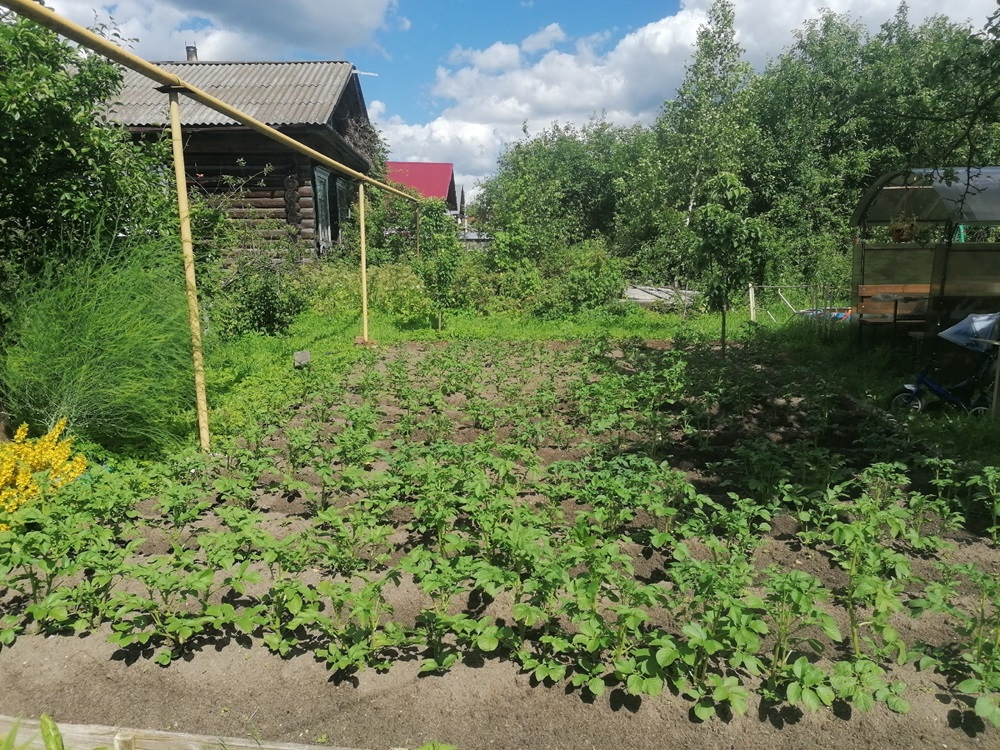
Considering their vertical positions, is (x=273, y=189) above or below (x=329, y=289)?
above

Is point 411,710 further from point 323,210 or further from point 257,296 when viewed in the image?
point 323,210

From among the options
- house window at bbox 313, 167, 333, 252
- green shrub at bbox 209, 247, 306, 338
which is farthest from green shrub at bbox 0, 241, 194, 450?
house window at bbox 313, 167, 333, 252

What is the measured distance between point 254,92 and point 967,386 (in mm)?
14657

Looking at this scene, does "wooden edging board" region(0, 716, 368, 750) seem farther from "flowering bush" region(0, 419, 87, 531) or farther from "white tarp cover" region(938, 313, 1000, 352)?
"white tarp cover" region(938, 313, 1000, 352)

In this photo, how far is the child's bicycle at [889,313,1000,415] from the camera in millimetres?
6250

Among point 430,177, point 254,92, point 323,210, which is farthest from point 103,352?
point 430,177

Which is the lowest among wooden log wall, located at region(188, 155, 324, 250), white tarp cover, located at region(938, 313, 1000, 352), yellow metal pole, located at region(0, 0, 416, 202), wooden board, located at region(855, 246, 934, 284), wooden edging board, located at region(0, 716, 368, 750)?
wooden edging board, located at region(0, 716, 368, 750)

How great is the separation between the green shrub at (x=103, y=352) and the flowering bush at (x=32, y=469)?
1.63ft

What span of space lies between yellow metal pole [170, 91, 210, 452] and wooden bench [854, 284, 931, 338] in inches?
331

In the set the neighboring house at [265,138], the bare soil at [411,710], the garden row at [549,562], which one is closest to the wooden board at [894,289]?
the garden row at [549,562]

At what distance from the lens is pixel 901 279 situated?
9.41m

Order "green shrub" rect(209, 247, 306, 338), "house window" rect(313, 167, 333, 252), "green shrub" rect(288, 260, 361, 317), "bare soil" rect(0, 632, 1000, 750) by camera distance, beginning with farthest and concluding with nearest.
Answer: "house window" rect(313, 167, 333, 252) < "green shrub" rect(288, 260, 361, 317) < "green shrub" rect(209, 247, 306, 338) < "bare soil" rect(0, 632, 1000, 750)

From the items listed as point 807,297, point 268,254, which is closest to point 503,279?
point 268,254

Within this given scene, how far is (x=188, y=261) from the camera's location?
187 inches
